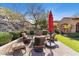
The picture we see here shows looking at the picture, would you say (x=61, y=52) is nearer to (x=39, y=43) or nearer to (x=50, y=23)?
(x=39, y=43)

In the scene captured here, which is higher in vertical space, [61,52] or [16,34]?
[16,34]

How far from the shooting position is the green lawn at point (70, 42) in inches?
344

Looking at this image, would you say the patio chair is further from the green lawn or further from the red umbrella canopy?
the green lawn

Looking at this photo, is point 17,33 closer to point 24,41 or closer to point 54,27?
point 24,41

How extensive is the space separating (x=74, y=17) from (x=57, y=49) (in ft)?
5.07

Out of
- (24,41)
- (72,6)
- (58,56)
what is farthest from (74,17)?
(24,41)

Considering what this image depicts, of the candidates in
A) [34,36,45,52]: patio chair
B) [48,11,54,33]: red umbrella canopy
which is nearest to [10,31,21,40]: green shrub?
[34,36,45,52]: patio chair

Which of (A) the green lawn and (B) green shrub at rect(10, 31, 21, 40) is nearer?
(A) the green lawn

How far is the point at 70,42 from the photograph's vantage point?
902cm

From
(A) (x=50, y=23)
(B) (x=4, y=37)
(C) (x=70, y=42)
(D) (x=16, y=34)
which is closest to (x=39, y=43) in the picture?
(A) (x=50, y=23)

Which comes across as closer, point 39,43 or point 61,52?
point 61,52

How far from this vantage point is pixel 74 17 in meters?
8.84

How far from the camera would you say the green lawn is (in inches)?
344

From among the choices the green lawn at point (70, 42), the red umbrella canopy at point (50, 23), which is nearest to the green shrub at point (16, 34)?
the red umbrella canopy at point (50, 23)
